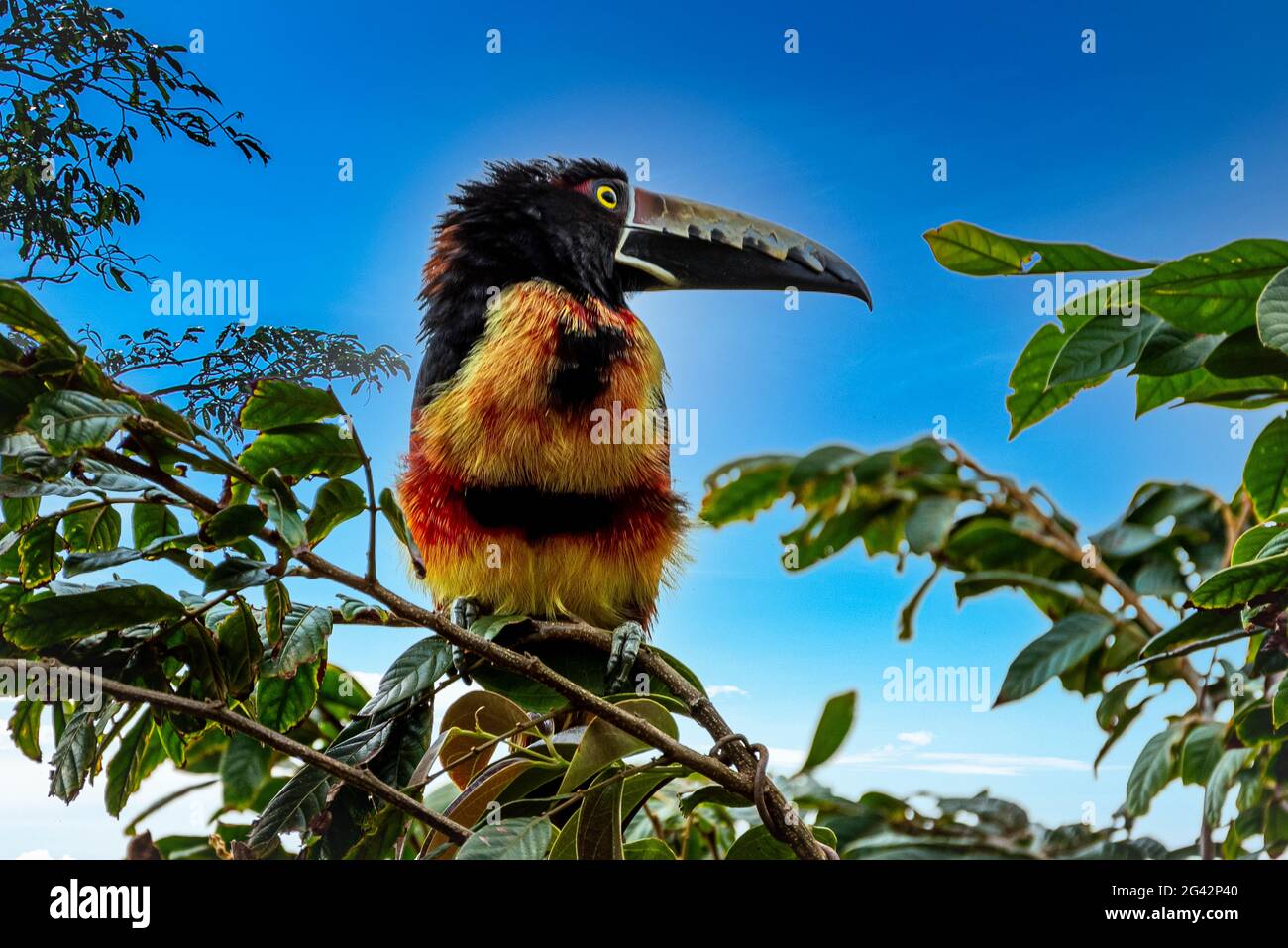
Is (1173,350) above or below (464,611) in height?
above

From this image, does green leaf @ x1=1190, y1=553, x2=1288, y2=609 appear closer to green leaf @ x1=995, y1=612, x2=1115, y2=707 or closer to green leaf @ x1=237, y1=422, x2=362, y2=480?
green leaf @ x1=995, y1=612, x2=1115, y2=707

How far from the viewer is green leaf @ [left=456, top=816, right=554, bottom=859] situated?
576 mm

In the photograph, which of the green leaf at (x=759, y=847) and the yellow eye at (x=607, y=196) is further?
the yellow eye at (x=607, y=196)

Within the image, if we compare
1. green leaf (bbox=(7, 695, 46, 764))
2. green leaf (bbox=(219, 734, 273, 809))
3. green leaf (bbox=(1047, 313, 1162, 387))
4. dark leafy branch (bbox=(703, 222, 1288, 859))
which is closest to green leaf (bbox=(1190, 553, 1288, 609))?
dark leafy branch (bbox=(703, 222, 1288, 859))

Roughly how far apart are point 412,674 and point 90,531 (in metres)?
0.27

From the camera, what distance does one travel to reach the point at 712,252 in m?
1.19

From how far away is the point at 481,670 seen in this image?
30.6 inches

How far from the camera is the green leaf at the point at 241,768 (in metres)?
0.77

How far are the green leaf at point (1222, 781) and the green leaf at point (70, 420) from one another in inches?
30.3

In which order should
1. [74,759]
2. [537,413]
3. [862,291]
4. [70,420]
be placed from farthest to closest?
1. [862,291]
2. [537,413]
3. [74,759]
4. [70,420]

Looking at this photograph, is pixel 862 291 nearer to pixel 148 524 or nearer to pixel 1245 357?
pixel 1245 357

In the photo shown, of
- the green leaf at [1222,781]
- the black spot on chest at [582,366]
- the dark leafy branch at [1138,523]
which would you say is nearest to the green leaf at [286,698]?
the black spot on chest at [582,366]

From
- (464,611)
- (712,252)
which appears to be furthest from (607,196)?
(464,611)

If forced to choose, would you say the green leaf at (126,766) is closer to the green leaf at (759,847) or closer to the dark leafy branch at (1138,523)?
the green leaf at (759,847)
